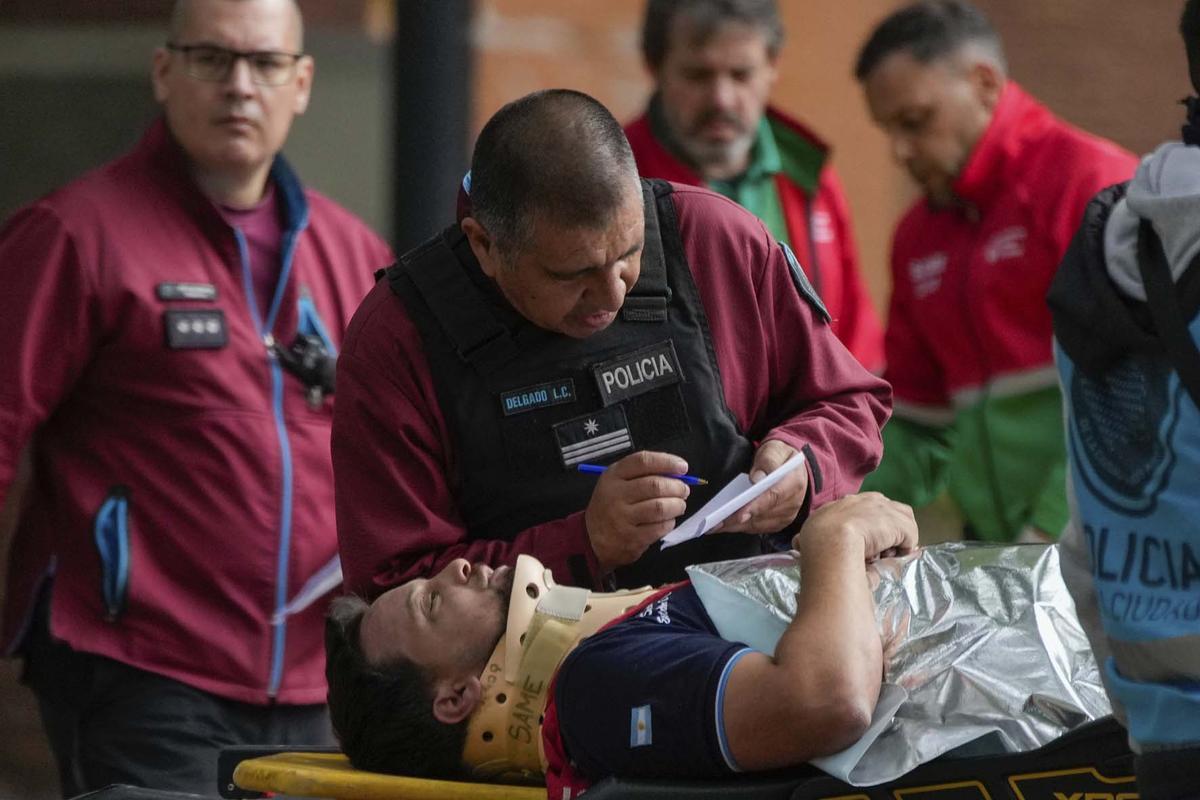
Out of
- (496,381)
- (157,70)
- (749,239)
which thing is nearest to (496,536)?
(496,381)

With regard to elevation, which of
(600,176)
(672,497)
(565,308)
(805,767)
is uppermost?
(600,176)

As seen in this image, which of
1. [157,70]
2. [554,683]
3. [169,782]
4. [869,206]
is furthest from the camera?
[869,206]

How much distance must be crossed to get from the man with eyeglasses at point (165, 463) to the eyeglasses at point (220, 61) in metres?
0.02

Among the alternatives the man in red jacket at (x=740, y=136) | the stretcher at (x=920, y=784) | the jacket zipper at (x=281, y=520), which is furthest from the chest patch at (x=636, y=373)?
the man in red jacket at (x=740, y=136)

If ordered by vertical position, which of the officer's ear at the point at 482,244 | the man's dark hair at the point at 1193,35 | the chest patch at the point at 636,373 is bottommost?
the chest patch at the point at 636,373

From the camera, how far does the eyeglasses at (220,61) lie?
488 cm

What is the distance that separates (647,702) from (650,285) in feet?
3.01

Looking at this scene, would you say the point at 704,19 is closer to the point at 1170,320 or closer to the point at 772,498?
the point at 772,498

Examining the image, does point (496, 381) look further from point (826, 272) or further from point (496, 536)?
point (826, 272)

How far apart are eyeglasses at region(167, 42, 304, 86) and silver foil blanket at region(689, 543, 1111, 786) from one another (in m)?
2.05

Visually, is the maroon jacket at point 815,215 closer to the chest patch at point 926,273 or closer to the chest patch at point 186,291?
the chest patch at point 926,273

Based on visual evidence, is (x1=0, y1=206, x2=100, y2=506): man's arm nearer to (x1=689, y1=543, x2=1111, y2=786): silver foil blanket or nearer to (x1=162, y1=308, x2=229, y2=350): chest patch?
(x1=162, y1=308, x2=229, y2=350): chest patch

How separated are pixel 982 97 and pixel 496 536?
2.68m

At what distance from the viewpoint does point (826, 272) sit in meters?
5.86
